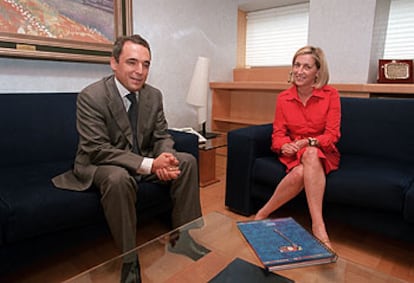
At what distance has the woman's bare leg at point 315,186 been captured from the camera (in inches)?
60.6

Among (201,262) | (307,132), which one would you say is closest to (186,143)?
(307,132)

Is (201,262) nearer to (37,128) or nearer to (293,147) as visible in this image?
(293,147)

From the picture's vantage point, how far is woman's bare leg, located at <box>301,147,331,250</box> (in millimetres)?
1540

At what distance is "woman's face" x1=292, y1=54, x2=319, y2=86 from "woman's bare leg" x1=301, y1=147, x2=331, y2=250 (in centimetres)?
48

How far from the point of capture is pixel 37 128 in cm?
175

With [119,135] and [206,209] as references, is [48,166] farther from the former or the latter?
[206,209]

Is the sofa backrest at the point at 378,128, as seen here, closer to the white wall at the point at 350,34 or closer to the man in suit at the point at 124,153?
the white wall at the point at 350,34

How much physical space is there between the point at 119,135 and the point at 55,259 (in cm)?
69

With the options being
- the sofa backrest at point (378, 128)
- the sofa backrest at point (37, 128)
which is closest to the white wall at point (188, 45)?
the sofa backrest at point (37, 128)

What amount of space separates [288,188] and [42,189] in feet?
4.02

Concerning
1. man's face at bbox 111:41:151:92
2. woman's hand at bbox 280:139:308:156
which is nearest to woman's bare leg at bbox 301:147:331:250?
woman's hand at bbox 280:139:308:156

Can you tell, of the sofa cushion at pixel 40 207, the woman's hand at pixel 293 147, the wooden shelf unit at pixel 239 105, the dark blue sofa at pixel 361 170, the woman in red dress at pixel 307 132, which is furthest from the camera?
the wooden shelf unit at pixel 239 105

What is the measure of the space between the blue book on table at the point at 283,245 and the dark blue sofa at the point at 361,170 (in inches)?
19.3

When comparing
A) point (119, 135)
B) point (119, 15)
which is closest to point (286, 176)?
point (119, 135)
